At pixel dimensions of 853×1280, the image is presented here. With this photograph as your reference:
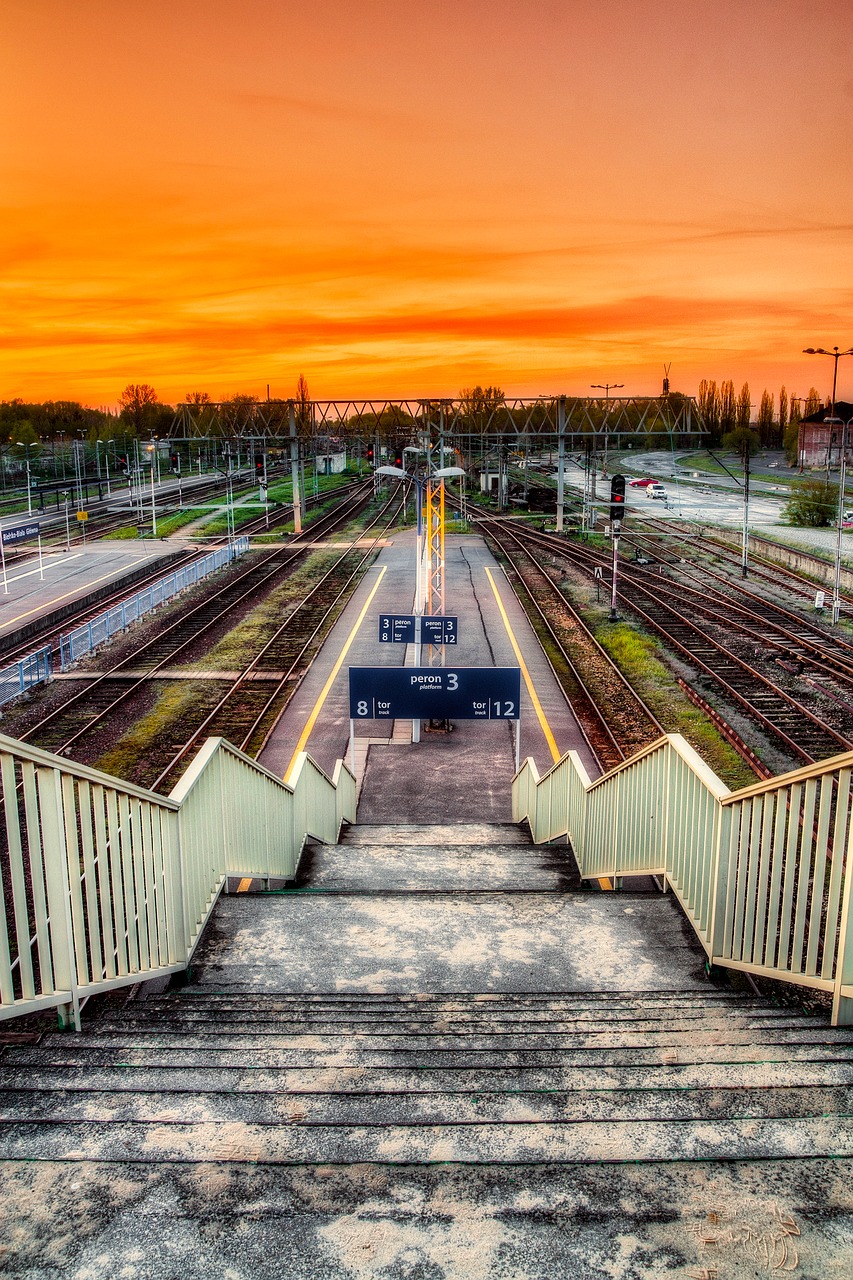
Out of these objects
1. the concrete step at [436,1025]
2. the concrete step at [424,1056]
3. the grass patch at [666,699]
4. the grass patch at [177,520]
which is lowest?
the grass patch at [666,699]

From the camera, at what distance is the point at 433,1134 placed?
3385 millimetres

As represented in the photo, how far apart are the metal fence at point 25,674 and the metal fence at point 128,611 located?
0.53 meters

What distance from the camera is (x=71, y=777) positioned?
13.2ft

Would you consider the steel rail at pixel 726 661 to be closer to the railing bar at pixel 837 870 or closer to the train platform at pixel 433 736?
the train platform at pixel 433 736

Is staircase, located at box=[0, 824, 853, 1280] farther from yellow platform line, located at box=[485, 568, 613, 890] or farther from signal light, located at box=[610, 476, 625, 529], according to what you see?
signal light, located at box=[610, 476, 625, 529]

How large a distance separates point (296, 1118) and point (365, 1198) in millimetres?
469

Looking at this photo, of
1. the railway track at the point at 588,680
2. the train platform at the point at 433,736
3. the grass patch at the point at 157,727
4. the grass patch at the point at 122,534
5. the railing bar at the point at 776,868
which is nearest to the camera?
the railing bar at the point at 776,868

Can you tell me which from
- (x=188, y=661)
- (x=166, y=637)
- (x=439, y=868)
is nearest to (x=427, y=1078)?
(x=439, y=868)

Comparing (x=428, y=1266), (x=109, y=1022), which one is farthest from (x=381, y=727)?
(x=428, y=1266)

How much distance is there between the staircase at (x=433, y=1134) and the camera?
2.91 meters

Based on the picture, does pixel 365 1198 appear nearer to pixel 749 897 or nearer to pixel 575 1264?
pixel 575 1264

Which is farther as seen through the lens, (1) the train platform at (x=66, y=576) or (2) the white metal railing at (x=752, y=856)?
(1) the train platform at (x=66, y=576)

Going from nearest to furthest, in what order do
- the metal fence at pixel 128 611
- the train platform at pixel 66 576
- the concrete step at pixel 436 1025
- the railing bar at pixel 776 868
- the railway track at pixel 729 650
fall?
the concrete step at pixel 436 1025 → the railing bar at pixel 776 868 → the railway track at pixel 729 650 → the metal fence at pixel 128 611 → the train platform at pixel 66 576

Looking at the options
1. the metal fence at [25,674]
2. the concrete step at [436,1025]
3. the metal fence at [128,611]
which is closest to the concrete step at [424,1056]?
the concrete step at [436,1025]
